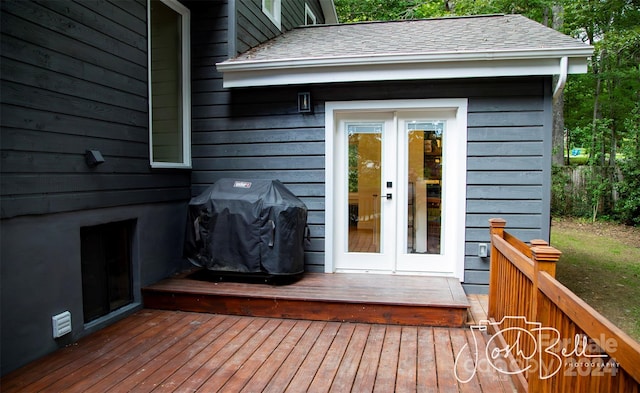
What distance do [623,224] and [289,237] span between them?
9.16 meters

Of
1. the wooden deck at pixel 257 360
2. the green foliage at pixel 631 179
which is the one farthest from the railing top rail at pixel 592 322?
the green foliage at pixel 631 179

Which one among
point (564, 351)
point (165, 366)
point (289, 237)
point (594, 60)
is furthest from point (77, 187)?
point (594, 60)

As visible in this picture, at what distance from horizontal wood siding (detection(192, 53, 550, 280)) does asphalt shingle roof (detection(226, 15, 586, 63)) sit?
338 mm

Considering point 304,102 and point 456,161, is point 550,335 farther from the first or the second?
point 304,102

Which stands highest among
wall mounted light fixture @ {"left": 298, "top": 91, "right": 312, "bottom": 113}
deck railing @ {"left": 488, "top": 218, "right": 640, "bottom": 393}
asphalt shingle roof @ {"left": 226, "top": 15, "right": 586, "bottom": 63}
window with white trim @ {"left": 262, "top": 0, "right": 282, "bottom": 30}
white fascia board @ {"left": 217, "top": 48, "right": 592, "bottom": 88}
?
window with white trim @ {"left": 262, "top": 0, "right": 282, "bottom": 30}

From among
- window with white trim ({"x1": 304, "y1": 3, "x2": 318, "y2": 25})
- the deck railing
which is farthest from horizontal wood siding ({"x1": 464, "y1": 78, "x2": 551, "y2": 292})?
window with white trim ({"x1": 304, "y1": 3, "x2": 318, "y2": 25})

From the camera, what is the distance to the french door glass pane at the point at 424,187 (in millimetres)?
4246

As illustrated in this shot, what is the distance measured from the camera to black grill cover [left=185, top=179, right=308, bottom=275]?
374 centimetres

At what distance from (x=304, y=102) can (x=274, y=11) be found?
2587 millimetres

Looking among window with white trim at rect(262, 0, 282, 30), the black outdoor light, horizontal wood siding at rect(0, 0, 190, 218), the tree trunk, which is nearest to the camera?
horizontal wood siding at rect(0, 0, 190, 218)

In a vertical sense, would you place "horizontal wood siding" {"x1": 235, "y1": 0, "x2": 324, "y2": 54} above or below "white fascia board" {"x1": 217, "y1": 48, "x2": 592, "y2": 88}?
above

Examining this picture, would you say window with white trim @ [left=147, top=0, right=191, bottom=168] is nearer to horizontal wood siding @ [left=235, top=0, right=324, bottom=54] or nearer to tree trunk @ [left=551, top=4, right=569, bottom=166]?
horizontal wood siding @ [left=235, top=0, right=324, bottom=54]

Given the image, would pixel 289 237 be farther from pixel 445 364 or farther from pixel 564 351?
pixel 564 351

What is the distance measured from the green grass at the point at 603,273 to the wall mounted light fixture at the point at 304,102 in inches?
147
